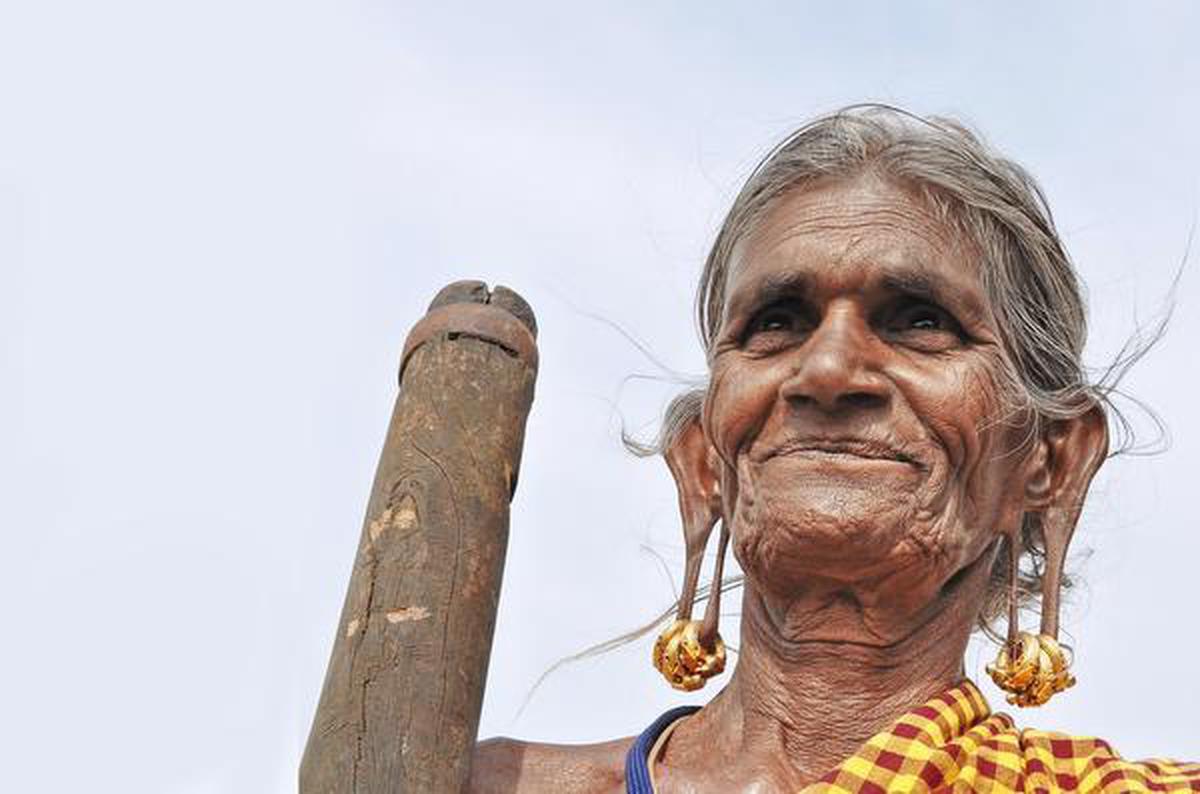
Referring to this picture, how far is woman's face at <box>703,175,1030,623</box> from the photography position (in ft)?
12.9

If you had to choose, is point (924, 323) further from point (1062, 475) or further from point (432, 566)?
point (432, 566)

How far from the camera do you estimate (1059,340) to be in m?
4.38

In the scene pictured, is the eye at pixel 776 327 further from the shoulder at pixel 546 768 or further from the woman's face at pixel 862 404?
the shoulder at pixel 546 768

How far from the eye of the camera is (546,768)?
14.0 ft

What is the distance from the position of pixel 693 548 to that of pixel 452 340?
2.74 feet

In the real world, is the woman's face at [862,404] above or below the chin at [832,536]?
above

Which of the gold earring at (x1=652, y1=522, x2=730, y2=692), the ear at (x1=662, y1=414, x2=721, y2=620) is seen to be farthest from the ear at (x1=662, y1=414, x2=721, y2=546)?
the gold earring at (x1=652, y1=522, x2=730, y2=692)

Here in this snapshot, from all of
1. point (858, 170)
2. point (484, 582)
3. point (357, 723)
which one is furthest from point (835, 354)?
point (357, 723)

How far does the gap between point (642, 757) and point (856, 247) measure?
1114 mm

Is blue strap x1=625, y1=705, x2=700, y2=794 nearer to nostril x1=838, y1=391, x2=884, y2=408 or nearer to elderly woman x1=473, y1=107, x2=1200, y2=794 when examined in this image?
elderly woman x1=473, y1=107, x2=1200, y2=794

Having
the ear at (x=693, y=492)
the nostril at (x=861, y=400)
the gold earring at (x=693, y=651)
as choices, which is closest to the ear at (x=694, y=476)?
the ear at (x=693, y=492)

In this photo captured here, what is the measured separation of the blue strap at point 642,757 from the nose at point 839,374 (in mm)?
753

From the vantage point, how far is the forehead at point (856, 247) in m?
4.11

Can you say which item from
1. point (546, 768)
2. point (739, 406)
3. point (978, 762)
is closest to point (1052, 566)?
point (978, 762)
